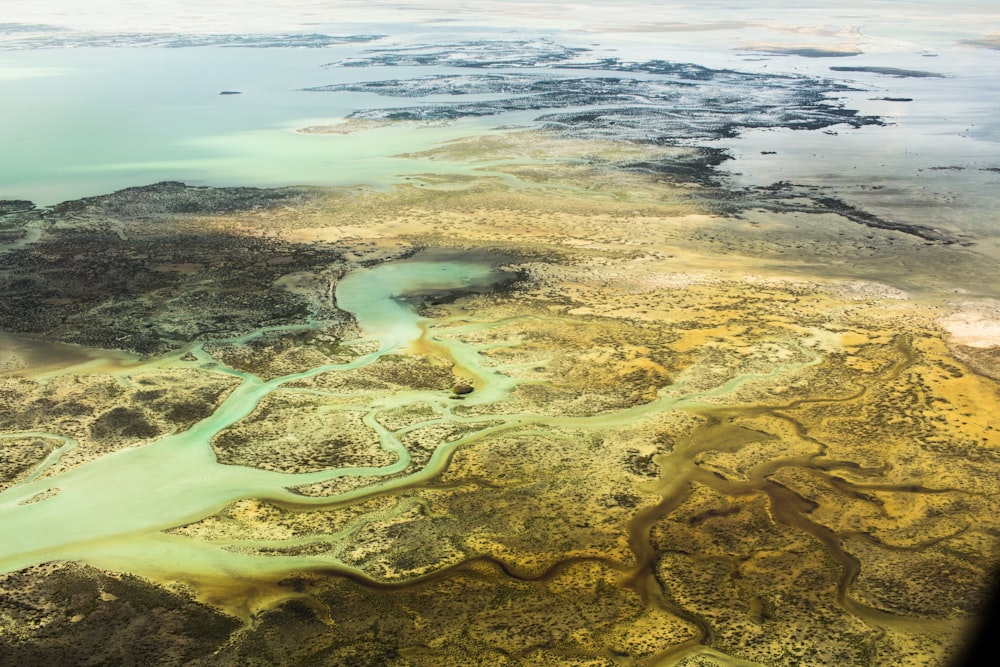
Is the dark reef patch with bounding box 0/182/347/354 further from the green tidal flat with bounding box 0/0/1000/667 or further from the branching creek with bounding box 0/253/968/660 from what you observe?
the branching creek with bounding box 0/253/968/660

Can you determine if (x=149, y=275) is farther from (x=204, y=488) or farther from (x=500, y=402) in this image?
(x=500, y=402)

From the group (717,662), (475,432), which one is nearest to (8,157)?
(475,432)

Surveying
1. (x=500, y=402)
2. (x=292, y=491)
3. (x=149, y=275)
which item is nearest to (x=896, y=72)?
(x=149, y=275)

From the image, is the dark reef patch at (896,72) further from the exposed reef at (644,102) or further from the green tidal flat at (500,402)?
the green tidal flat at (500,402)

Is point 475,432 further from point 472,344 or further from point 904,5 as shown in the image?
point 904,5

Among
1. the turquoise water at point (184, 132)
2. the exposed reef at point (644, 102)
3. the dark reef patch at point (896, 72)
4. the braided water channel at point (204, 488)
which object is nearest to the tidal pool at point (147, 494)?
the braided water channel at point (204, 488)

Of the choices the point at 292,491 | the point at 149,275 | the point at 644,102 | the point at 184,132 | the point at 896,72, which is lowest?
the point at 292,491

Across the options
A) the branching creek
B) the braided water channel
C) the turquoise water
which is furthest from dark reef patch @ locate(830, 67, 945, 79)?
the braided water channel
